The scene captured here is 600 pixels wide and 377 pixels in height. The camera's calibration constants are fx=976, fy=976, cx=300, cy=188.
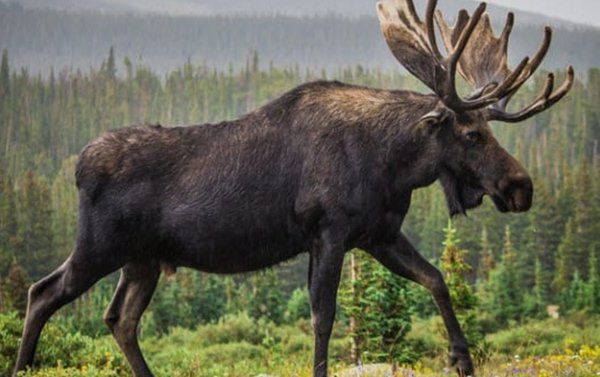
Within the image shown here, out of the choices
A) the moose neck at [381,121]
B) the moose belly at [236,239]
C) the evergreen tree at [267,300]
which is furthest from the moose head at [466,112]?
the evergreen tree at [267,300]

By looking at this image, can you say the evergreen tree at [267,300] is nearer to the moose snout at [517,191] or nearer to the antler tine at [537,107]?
the antler tine at [537,107]

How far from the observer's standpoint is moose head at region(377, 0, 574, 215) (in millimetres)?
6414

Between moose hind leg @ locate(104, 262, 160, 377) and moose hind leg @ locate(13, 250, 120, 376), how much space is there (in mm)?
299

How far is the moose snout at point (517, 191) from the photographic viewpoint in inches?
252

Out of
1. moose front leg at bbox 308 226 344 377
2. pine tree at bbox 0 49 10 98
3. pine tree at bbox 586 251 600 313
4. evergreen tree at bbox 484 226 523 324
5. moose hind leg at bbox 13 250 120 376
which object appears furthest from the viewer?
pine tree at bbox 0 49 10 98

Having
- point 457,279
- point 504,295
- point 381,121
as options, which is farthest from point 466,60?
point 504,295

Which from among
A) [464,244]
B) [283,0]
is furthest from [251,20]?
[464,244]

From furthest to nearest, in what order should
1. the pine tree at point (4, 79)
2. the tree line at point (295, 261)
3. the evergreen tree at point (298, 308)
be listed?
the pine tree at point (4, 79)
the evergreen tree at point (298, 308)
the tree line at point (295, 261)

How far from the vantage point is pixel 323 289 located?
6.41 metres

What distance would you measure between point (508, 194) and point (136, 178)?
254cm

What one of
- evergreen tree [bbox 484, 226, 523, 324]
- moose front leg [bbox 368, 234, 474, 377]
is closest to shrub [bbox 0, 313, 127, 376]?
moose front leg [bbox 368, 234, 474, 377]

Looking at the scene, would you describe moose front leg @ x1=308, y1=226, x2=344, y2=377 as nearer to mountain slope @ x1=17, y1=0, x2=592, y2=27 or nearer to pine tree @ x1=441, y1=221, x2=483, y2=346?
pine tree @ x1=441, y1=221, x2=483, y2=346

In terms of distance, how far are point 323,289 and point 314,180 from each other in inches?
28.3

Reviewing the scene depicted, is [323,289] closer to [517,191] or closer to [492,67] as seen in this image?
[517,191]
